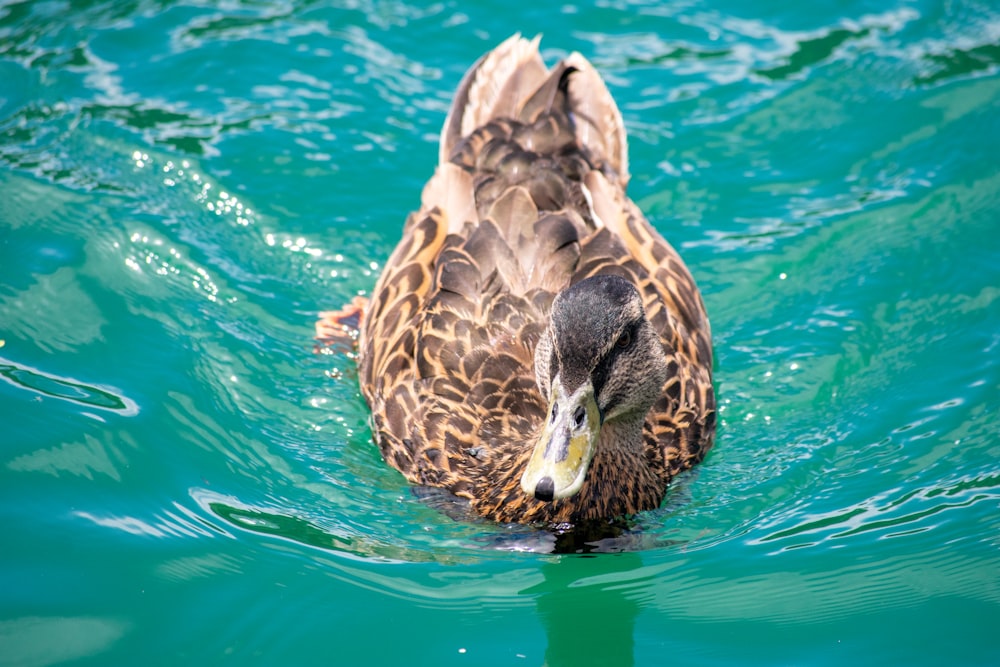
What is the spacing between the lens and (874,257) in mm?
7457

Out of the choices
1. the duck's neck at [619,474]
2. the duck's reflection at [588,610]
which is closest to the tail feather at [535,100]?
the duck's neck at [619,474]

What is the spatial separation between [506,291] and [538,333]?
331 mm

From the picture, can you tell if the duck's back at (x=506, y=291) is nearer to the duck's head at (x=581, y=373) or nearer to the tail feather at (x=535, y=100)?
the tail feather at (x=535, y=100)

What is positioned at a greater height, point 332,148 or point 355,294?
point 332,148

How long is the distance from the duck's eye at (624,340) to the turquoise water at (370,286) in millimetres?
944

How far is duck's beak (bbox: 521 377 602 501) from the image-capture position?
471 centimetres

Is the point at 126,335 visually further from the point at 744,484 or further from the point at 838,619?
the point at 838,619

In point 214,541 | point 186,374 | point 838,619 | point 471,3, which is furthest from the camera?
point 471,3

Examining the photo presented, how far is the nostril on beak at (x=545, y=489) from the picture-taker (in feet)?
15.4

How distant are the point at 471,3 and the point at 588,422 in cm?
582

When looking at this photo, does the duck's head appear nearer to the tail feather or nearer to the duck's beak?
the duck's beak

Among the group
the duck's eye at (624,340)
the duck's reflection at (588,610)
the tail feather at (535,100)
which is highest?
the tail feather at (535,100)

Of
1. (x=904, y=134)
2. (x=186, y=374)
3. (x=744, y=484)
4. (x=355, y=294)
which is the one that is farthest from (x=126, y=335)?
(x=904, y=134)

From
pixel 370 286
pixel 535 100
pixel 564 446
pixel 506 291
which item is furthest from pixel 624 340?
pixel 370 286
